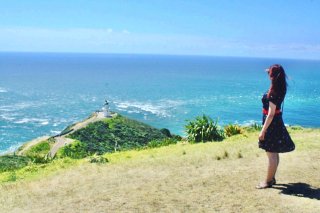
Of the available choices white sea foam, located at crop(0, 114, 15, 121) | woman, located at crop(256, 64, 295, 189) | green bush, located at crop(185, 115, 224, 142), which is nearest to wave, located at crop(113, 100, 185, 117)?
white sea foam, located at crop(0, 114, 15, 121)

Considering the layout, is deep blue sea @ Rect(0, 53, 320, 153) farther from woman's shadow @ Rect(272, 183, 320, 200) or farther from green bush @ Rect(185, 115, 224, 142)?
woman's shadow @ Rect(272, 183, 320, 200)

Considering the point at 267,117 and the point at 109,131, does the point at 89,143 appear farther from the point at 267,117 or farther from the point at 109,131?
the point at 267,117

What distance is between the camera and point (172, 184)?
11.3 meters

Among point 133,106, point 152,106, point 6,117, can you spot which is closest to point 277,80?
point 6,117

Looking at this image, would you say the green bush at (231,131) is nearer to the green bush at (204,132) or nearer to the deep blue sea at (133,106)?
the green bush at (204,132)

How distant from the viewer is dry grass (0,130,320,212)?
960cm

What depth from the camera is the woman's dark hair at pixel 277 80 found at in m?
9.55

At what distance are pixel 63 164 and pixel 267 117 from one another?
7.77 metres

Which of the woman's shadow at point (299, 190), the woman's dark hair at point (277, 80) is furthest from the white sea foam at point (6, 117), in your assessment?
the woman's dark hair at point (277, 80)

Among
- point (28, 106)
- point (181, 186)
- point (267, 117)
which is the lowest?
point (28, 106)

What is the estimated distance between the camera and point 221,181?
11.3 meters

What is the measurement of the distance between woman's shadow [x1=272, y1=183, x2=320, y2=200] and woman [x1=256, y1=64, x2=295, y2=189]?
456 mm

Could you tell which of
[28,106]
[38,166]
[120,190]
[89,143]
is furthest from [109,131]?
[28,106]

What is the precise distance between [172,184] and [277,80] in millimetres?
3896
